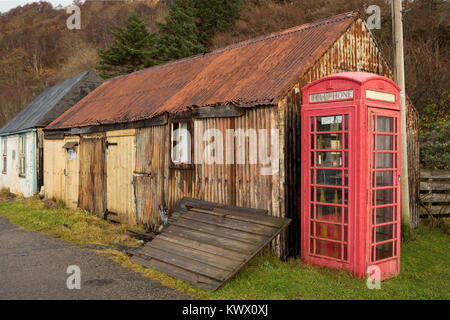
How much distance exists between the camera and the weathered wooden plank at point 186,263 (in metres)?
5.93

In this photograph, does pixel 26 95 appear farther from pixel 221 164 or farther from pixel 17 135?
pixel 221 164

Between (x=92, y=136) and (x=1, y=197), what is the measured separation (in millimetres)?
8609

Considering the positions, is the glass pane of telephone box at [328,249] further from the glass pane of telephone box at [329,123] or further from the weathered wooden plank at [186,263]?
the glass pane of telephone box at [329,123]

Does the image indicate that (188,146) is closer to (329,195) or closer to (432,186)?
(329,195)

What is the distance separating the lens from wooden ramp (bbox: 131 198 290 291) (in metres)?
6.08

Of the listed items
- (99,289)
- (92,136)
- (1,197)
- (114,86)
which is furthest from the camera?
(1,197)

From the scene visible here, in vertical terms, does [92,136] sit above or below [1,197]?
above

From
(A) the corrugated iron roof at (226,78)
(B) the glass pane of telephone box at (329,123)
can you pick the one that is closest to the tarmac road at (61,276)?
(B) the glass pane of telephone box at (329,123)

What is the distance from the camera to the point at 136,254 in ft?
24.4

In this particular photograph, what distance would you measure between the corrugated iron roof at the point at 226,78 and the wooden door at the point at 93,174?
683 mm

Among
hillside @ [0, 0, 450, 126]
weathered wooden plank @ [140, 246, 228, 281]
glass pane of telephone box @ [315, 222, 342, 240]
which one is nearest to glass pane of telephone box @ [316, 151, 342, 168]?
glass pane of telephone box @ [315, 222, 342, 240]

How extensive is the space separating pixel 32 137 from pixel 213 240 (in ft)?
41.9

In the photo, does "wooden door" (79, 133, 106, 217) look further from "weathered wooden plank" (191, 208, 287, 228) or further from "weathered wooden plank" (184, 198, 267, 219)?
"weathered wooden plank" (191, 208, 287, 228)
